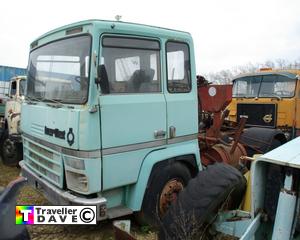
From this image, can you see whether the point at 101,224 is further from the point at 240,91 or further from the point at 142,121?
→ the point at 240,91

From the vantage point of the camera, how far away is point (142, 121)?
13.5 ft

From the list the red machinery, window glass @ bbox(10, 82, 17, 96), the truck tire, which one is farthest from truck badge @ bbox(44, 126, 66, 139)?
window glass @ bbox(10, 82, 17, 96)

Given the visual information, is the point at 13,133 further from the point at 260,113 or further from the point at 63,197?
the point at 260,113

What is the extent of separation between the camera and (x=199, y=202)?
11.2 ft

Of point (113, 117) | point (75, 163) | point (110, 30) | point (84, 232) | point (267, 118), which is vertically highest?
point (110, 30)

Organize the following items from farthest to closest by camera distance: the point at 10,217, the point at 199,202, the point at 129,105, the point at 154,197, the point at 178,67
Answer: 1. the point at 178,67
2. the point at 154,197
3. the point at 129,105
4. the point at 199,202
5. the point at 10,217

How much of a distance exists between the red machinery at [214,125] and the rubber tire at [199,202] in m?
1.89

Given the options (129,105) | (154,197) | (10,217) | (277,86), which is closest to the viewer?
(10,217)

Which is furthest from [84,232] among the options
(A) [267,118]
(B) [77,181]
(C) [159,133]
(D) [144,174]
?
(A) [267,118]

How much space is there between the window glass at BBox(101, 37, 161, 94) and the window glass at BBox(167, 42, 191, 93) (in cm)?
21

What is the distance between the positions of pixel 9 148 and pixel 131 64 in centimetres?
505

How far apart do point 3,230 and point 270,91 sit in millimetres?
7901

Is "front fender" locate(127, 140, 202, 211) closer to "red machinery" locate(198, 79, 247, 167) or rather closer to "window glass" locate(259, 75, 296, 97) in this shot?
"red machinery" locate(198, 79, 247, 167)

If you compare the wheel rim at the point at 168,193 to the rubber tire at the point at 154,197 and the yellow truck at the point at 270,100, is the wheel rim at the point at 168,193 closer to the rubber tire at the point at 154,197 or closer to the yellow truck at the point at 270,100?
the rubber tire at the point at 154,197
